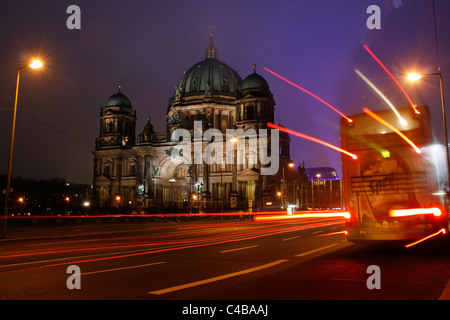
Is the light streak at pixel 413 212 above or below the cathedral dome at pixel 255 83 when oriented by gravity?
below

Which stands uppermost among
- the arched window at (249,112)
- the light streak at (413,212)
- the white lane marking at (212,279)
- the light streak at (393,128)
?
the arched window at (249,112)

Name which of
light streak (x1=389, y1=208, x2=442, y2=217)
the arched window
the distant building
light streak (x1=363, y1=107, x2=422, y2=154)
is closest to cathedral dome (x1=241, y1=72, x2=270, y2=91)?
the arched window

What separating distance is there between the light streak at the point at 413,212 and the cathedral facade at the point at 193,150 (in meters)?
54.9

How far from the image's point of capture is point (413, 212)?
1205 cm

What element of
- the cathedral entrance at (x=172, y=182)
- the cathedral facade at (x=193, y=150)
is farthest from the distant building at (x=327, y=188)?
the cathedral entrance at (x=172, y=182)

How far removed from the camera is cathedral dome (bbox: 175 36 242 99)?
88.4 m

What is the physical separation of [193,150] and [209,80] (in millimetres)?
18900

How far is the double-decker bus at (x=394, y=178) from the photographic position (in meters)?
12.0

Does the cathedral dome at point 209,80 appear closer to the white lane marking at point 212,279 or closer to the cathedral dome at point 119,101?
the cathedral dome at point 119,101

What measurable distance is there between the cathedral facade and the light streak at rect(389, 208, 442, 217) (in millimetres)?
54922

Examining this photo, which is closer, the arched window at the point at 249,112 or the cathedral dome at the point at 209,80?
the arched window at the point at 249,112
